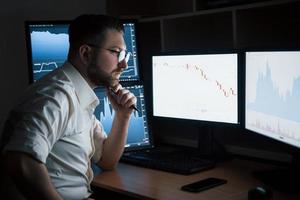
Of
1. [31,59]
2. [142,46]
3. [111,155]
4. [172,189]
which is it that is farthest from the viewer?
[142,46]

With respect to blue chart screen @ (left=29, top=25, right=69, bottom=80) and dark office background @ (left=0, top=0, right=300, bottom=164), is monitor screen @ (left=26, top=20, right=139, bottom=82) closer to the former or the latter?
blue chart screen @ (left=29, top=25, right=69, bottom=80)

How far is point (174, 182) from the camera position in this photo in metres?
1.88

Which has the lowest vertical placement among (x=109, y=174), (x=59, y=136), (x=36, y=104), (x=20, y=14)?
(x=109, y=174)

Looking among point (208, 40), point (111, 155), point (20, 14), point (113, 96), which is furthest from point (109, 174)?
point (20, 14)

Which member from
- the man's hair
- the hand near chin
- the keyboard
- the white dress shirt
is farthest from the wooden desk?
the man's hair

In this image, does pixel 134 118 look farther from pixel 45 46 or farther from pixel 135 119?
pixel 45 46

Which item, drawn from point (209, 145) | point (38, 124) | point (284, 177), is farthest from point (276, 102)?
point (38, 124)

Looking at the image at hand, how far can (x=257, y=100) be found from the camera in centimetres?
197

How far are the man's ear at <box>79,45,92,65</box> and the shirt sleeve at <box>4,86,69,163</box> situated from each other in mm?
232

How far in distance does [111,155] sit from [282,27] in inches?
35.6

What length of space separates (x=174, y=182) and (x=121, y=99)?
45cm

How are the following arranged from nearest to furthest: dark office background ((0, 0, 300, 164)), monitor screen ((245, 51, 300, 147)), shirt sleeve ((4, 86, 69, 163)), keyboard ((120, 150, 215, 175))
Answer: shirt sleeve ((4, 86, 69, 163)), monitor screen ((245, 51, 300, 147)), keyboard ((120, 150, 215, 175)), dark office background ((0, 0, 300, 164))

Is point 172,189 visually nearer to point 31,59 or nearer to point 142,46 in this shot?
point 31,59

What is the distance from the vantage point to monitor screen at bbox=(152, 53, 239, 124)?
212 centimetres
